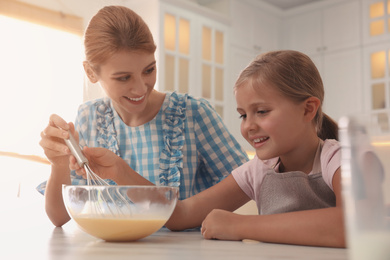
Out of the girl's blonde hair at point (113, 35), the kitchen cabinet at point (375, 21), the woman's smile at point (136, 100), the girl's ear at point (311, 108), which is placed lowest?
the girl's ear at point (311, 108)

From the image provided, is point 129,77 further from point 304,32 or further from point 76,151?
point 304,32

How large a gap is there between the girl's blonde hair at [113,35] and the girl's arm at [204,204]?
0.43 metres

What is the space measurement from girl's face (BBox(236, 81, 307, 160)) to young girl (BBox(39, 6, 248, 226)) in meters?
0.35

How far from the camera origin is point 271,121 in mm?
979

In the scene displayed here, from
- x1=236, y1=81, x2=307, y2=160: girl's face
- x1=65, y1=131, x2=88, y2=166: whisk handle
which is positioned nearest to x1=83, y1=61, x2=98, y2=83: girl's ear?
x1=65, y1=131, x2=88, y2=166: whisk handle

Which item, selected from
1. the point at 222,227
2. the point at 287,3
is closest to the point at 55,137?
the point at 222,227

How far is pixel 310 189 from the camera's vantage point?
3.03 ft

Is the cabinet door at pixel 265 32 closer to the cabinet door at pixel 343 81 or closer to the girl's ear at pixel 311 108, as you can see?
the cabinet door at pixel 343 81

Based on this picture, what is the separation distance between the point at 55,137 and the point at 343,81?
12.5 ft

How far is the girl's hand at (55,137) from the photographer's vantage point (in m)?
0.98

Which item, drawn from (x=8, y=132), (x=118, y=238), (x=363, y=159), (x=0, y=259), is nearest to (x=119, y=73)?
(x=118, y=238)

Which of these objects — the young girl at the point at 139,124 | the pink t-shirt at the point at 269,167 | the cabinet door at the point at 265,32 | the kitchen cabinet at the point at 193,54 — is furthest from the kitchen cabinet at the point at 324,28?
the pink t-shirt at the point at 269,167

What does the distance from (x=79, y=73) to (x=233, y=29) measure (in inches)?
63.3

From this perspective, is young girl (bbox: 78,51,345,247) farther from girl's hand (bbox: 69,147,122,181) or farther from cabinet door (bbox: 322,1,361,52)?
cabinet door (bbox: 322,1,361,52)
